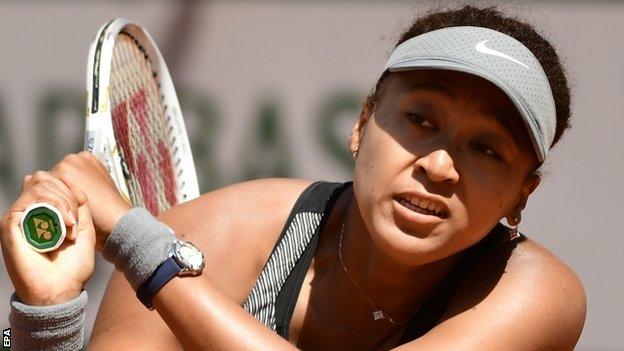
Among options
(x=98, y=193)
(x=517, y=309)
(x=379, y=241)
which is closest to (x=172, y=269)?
(x=98, y=193)

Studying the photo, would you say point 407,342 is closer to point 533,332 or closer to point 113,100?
point 533,332

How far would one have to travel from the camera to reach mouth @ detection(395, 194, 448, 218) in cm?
239

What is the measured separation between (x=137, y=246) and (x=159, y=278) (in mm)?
70

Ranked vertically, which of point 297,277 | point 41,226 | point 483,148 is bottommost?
point 297,277

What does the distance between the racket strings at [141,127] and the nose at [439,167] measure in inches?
28.9

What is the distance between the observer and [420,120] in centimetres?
245

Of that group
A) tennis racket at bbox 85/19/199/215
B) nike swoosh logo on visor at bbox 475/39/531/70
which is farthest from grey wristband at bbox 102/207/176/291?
nike swoosh logo on visor at bbox 475/39/531/70

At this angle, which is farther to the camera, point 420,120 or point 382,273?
point 382,273

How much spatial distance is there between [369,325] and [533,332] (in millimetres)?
399

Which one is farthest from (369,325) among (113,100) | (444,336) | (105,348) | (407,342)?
(113,100)

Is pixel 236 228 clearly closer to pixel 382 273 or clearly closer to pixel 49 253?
pixel 382 273

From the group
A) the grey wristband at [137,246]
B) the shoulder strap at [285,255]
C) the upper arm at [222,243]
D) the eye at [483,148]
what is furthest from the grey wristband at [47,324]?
the eye at [483,148]

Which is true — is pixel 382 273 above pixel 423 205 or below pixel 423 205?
below

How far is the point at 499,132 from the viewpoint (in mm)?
2420
